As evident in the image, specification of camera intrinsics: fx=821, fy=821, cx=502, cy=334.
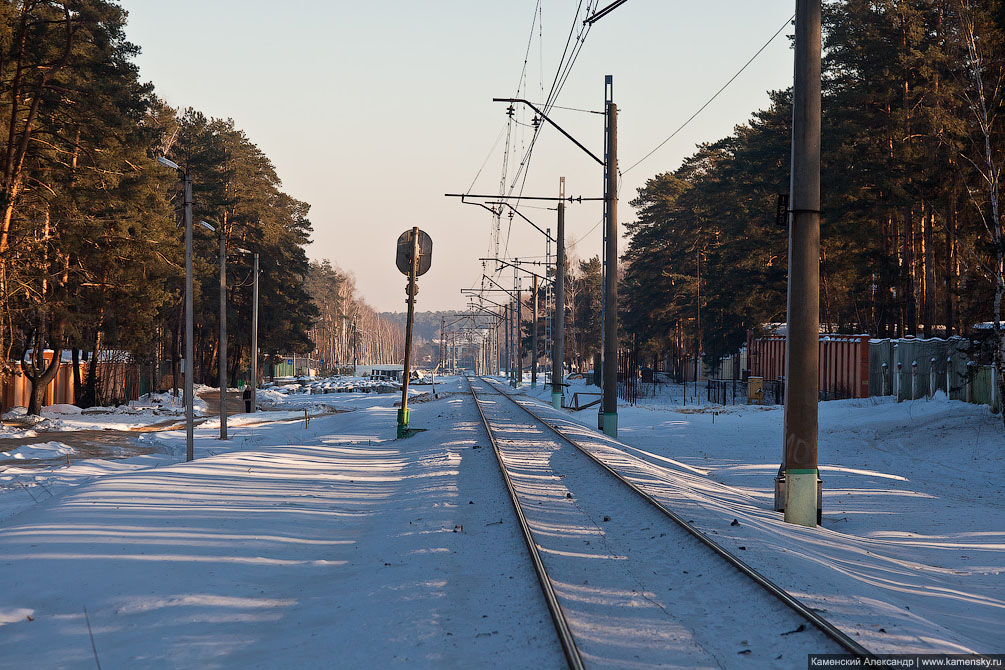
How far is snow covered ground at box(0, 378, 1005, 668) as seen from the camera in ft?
22.2

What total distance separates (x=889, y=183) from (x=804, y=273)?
23.6 meters

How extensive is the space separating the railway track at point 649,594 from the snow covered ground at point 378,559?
300 millimetres

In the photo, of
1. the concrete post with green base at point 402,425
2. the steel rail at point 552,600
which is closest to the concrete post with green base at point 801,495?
the steel rail at point 552,600

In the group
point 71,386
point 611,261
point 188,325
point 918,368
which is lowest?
point 71,386

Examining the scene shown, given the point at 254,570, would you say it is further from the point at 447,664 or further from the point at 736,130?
the point at 736,130

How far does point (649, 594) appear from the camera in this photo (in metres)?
8.00

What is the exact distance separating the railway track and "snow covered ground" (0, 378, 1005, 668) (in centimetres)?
30

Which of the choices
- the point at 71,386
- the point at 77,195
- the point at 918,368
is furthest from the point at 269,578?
the point at 71,386

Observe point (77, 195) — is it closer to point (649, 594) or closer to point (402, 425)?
point (402, 425)

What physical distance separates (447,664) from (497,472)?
1020 cm

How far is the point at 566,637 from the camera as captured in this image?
638cm

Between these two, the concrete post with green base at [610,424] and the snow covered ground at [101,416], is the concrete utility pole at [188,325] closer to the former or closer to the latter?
the concrete post with green base at [610,424]

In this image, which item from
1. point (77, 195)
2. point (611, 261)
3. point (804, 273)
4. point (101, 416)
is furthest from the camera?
point (101, 416)

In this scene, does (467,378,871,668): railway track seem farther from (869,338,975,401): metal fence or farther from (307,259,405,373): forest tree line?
(307,259,405,373): forest tree line
